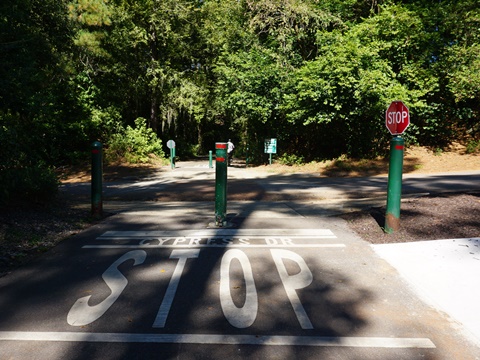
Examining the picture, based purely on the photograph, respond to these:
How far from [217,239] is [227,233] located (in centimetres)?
38

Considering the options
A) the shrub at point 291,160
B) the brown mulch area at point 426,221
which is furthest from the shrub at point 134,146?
the brown mulch area at point 426,221

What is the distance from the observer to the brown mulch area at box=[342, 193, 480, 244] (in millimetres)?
5590

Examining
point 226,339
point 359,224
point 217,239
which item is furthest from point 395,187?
point 226,339

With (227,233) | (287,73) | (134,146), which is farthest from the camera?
(134,146)

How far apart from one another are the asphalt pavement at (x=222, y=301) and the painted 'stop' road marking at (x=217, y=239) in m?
0.02

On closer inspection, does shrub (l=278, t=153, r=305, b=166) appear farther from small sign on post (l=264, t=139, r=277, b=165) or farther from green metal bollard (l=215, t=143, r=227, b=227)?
green metal bollard (l=215, t=143, r=227, b=227)

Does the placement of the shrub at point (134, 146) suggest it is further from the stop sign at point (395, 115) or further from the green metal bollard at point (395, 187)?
the green metal bollard at point (395, 187)

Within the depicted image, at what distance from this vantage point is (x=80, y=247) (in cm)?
530

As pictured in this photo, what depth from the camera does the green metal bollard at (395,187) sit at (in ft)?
18.6

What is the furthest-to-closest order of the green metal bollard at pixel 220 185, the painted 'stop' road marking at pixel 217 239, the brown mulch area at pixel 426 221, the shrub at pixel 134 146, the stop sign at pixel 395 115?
the shrub at pixel 134 146 < the stop sign at pixel 395 115 < the green metal bollard at pixel 220 185 < the brown mulch area at pixel 426 221 < the painted 'stop' road marking at pixel 217 239

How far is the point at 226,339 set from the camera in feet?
9.91

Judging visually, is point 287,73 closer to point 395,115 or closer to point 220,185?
point 395,115

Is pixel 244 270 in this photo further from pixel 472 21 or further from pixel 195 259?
pixel 472 21

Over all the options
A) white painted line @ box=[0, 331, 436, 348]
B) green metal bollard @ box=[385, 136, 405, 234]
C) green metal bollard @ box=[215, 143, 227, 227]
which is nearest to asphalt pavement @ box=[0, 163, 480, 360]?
white painted line @ box=[0, 331, 436, 348]
